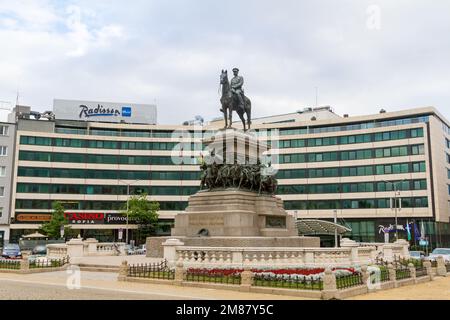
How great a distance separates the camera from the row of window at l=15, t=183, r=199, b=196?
85500 mm

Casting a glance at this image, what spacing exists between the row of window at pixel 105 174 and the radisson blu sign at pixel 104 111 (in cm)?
1426

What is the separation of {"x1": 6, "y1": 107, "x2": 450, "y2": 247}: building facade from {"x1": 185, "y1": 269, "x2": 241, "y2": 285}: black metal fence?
200 feet

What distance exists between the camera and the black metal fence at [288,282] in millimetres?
17737

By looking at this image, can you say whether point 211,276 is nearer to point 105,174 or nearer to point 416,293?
point 416,293

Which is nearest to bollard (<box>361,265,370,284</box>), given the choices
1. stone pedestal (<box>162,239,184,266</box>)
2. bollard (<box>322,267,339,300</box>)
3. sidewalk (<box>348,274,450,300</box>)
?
sidewalk (<box>348,274,450,300</box>)

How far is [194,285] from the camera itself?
64.8ft

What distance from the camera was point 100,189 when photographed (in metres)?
90.1

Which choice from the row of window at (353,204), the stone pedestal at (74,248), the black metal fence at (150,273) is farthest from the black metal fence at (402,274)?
the row of window at (353,204)

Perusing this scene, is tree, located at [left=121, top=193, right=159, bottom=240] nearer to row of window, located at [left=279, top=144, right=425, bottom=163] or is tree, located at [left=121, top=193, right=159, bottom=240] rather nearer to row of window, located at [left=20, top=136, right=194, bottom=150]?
row of window, located at [left=20, top=136, right=194, bottom=150]

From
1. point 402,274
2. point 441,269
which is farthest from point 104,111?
point 402,274

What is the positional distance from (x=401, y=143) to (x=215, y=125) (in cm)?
3749

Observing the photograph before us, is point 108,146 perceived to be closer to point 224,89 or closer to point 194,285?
point 224,89

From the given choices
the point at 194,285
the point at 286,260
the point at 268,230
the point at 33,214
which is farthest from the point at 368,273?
the point at 33,214
